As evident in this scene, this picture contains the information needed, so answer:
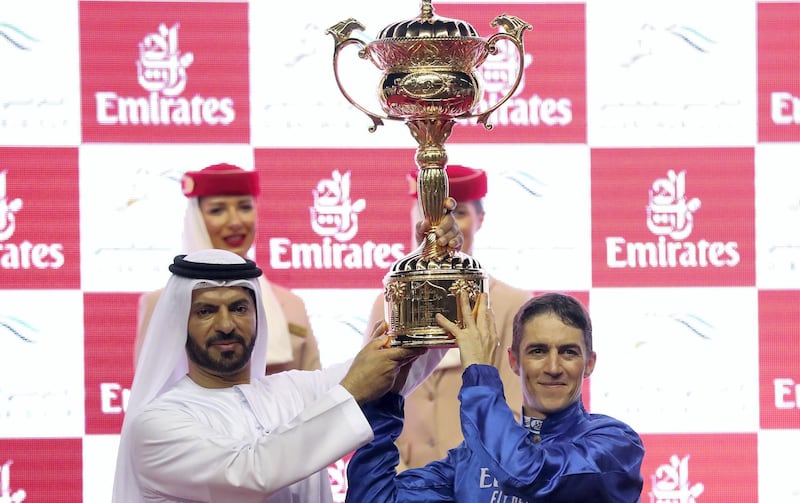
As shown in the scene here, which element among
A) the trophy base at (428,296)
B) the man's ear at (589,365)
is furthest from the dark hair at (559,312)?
the trophy base at (428,296)

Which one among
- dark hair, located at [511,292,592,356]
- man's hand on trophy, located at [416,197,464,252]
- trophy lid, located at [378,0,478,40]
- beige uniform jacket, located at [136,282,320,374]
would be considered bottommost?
beige uniform jacket, located at [136,282,320,374]

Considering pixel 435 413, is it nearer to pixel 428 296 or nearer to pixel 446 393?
pixel 446 393

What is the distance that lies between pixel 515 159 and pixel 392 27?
2.02m

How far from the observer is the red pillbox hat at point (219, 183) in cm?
463

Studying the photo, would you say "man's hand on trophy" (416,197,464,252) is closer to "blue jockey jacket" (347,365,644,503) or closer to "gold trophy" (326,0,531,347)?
"gold trophy" (326,0,531,347)

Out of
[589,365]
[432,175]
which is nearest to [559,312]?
[589,365]

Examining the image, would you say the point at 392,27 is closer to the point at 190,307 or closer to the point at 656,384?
the point at 190,307

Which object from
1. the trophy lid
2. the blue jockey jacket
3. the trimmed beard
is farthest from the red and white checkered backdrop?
the blue jockey jacket

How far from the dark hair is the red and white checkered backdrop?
6.96 ft

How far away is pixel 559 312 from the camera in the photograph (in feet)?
9.45

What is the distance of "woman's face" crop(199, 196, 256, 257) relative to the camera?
459 cm

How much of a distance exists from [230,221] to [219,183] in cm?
15

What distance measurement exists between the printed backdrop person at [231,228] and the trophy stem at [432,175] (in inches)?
61.8

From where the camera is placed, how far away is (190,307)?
3.19 metres
